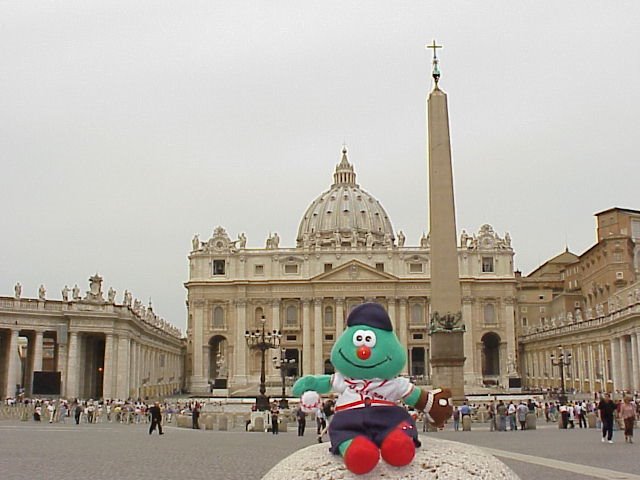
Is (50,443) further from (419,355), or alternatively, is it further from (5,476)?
(419,355)

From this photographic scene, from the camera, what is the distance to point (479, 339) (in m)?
86.2

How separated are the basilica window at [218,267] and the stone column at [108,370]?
118 ft

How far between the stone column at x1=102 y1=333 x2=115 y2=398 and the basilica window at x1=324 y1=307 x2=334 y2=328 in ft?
120

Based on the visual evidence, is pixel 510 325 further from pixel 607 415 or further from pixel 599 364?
pixel 607 415

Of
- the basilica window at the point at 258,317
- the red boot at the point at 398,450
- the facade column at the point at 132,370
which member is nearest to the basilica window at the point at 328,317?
the basilica window at the point at 258,317

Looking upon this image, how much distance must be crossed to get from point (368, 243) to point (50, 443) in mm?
70412

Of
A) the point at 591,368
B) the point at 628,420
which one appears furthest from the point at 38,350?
the point at 591,368

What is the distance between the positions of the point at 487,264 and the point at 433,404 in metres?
84.8

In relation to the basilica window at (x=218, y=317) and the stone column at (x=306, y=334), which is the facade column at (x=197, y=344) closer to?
the basilica window at (x=218, y=317)

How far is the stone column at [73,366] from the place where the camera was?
49250 millimetres

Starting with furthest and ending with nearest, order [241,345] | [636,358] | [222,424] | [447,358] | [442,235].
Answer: [241,345] → [636,358] → [222,424] → [447,358] → [442,235]

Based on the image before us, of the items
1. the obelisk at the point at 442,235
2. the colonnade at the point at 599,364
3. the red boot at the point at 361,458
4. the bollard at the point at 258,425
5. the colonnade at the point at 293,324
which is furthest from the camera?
the colonnade at the point at 293,324

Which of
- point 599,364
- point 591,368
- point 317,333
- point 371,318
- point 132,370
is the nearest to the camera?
point 371,318

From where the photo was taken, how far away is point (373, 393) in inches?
187
